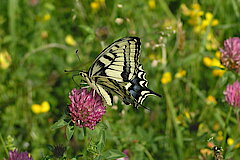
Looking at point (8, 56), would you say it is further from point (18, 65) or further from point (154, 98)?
point (154, 98)

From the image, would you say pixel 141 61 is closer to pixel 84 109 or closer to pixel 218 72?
pixel 218 72

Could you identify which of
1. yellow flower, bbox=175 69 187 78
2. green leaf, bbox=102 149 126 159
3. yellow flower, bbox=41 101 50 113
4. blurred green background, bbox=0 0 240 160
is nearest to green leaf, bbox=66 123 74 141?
green leaf, bbox=102 149 126 159

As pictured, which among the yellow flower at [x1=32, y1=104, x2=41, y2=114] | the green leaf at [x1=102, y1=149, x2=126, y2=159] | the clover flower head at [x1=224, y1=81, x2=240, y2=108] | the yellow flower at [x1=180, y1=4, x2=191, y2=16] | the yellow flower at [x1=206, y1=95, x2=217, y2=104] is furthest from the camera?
the yellow flower at [x1=180, y1=4, x2=191, y2=16]

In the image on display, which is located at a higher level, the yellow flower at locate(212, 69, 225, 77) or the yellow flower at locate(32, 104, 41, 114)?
the yellow flower at locate(212, 69, 225, 77)

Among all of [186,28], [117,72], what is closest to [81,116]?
[117,72]

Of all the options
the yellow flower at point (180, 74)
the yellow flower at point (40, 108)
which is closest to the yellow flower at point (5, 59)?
the yellow flower at point (40, 108)

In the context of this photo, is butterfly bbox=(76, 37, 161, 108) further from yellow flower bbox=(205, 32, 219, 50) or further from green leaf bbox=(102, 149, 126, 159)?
yellow flower bbox=(205, 32, 219, 50)

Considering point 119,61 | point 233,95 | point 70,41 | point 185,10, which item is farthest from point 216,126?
point 70,41

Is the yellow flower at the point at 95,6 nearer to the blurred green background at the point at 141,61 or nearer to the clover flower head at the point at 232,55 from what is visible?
the blurred green background at the point at 141,61
